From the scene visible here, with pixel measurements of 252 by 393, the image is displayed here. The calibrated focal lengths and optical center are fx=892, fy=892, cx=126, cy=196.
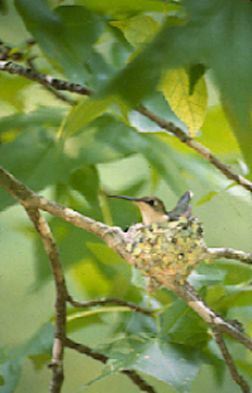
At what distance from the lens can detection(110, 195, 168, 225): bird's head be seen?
1333mm

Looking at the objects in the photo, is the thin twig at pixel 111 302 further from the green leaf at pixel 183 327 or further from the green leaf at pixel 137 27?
the green leaf at pixel 137 27

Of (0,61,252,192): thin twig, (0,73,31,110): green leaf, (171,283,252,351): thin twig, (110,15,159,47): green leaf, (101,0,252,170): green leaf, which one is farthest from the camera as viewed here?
(0,73,31,110): green leaf

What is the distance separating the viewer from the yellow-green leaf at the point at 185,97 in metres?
0.71

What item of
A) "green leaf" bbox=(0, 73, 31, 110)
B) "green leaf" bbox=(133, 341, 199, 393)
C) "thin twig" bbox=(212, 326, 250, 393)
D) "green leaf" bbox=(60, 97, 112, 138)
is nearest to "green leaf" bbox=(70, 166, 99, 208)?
"green leaf" bbox=(0, 73, 31, 110)

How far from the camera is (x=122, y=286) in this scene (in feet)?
4.81

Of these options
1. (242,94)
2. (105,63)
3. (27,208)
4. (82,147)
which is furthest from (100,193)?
(242,94)

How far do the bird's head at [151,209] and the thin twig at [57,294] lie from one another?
22 cm

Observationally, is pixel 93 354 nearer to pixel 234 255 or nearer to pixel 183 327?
pixel 183 327

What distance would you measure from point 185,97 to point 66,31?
16cm

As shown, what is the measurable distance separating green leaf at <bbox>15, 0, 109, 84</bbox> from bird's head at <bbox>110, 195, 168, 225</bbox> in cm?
65

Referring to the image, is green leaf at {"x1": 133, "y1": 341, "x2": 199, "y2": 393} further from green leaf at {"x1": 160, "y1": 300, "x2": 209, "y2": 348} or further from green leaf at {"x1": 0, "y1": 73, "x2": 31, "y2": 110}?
green leaf at {"x1": 0, "y1": 73, "x2": 31, "y2": 110}

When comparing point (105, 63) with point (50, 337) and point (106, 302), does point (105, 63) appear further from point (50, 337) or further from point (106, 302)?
point (50, 337)

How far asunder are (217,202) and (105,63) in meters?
1.53

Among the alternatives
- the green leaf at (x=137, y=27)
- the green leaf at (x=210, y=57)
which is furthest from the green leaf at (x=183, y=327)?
the green leaf at (x=210, y=57)
